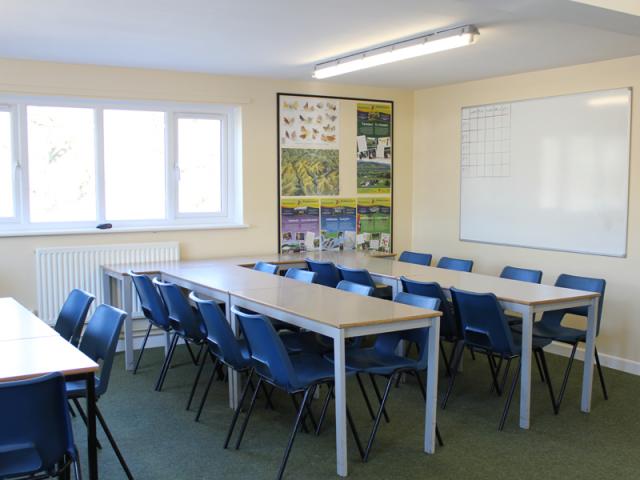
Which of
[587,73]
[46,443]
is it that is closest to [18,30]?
[46,443]

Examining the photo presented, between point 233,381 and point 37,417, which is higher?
point 37,417

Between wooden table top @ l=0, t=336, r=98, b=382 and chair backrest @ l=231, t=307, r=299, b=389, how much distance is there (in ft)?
2.93

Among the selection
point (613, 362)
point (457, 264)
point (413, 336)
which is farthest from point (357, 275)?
point (613, 362)

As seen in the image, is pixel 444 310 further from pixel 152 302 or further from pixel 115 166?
pixel 115 166

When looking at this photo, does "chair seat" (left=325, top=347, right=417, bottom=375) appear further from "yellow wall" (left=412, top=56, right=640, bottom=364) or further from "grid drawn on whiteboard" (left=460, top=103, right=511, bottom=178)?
"grid drawn on whiteboard" (left=460, top=103, right=511, bottom=178)

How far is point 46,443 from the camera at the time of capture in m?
2.54

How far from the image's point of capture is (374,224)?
297 inches

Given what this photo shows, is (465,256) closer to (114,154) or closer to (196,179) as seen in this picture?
(196,179)

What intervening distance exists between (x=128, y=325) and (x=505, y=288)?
309 centimetres

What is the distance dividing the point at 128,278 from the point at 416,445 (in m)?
2.91

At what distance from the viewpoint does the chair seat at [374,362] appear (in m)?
3.83

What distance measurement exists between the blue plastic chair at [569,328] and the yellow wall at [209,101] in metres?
2.67

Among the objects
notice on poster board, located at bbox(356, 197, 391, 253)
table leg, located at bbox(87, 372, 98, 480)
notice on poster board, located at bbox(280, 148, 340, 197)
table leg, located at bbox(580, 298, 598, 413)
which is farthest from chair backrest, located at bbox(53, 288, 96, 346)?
notice on poster board, located at bbox(356, 197, 391, 253)

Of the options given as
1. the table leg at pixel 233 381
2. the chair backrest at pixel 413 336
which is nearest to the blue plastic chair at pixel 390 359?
the chair backrest at pixel 413 336
